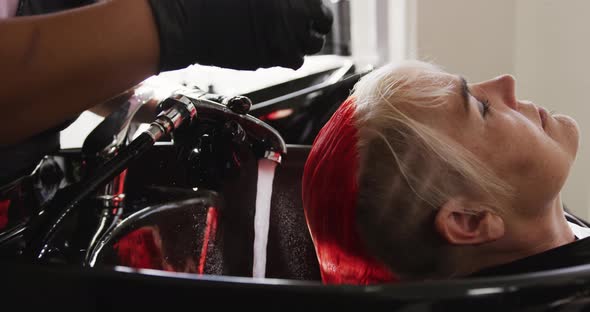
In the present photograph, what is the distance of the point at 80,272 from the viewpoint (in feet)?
1.55

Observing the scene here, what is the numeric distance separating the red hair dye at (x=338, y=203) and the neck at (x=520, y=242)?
113mm

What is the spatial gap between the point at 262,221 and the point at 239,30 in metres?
0.44

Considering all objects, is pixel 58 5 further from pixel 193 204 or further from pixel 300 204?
pixel 300 204

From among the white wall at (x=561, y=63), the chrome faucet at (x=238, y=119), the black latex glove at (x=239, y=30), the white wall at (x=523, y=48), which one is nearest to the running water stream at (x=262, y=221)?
the chrome faucet at (x=238, y=119)

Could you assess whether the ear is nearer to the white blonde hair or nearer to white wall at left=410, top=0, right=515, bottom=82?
the white blonde hair

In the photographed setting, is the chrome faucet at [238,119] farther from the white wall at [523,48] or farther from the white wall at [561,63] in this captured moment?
the white wall at [561,63]

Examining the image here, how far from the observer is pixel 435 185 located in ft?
2.39

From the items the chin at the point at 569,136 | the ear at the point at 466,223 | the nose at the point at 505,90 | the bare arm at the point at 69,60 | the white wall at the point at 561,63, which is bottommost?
the white wall at the point at 561,63

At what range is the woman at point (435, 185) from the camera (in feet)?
2.40

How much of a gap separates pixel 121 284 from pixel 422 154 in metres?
0.39

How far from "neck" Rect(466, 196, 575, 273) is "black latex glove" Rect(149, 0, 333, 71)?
1.08ft

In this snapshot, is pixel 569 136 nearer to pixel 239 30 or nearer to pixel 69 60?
pixel 239 30

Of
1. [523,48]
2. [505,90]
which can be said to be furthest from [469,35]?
[505,90]

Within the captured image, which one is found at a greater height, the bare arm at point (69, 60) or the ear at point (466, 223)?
the bare arm at point (69, 60)
